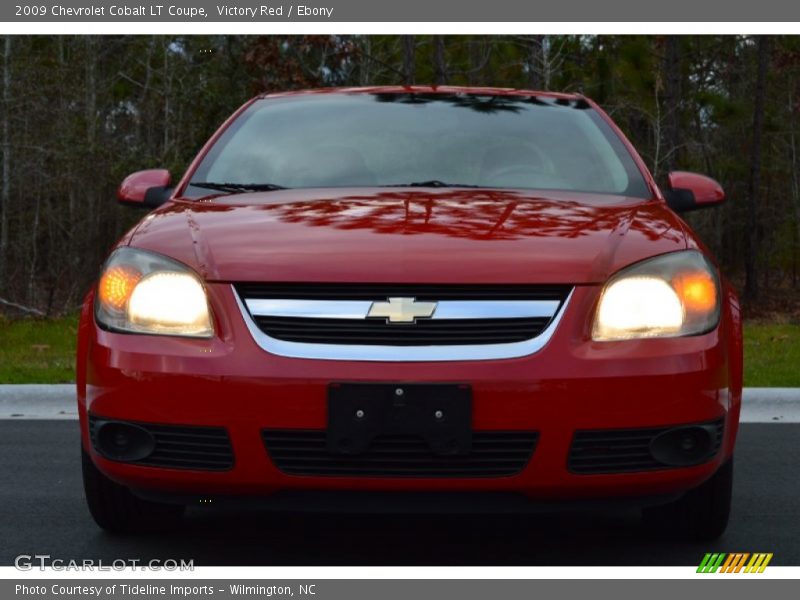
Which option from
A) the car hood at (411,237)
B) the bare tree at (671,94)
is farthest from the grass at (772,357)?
the bare tree at (671,94)

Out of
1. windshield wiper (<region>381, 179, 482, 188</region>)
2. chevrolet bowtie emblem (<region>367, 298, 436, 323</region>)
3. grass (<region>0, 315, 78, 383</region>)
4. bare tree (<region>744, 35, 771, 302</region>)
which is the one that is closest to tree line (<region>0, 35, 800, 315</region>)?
bare tree (<region>744, 35, 771, 302</region>)

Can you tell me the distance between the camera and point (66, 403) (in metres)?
7.98

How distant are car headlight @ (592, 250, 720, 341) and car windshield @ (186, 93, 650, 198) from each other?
2.72 ft

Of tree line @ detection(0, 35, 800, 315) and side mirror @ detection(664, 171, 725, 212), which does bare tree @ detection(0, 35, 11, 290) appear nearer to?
tree line @ detection(0, 35, 800, 315)

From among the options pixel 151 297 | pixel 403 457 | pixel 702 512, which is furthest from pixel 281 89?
pixel 403 457

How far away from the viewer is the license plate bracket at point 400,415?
137 inches

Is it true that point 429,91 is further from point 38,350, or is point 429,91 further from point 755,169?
point 755,169

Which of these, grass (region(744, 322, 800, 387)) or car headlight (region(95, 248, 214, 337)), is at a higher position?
car headlight (region(95, 248, 214, 337))

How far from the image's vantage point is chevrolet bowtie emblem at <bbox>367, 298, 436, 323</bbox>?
11.7 feet

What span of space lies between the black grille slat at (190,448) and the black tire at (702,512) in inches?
59.9

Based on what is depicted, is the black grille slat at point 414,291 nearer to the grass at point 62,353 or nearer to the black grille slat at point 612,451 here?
the black grille slat at point 612,451
